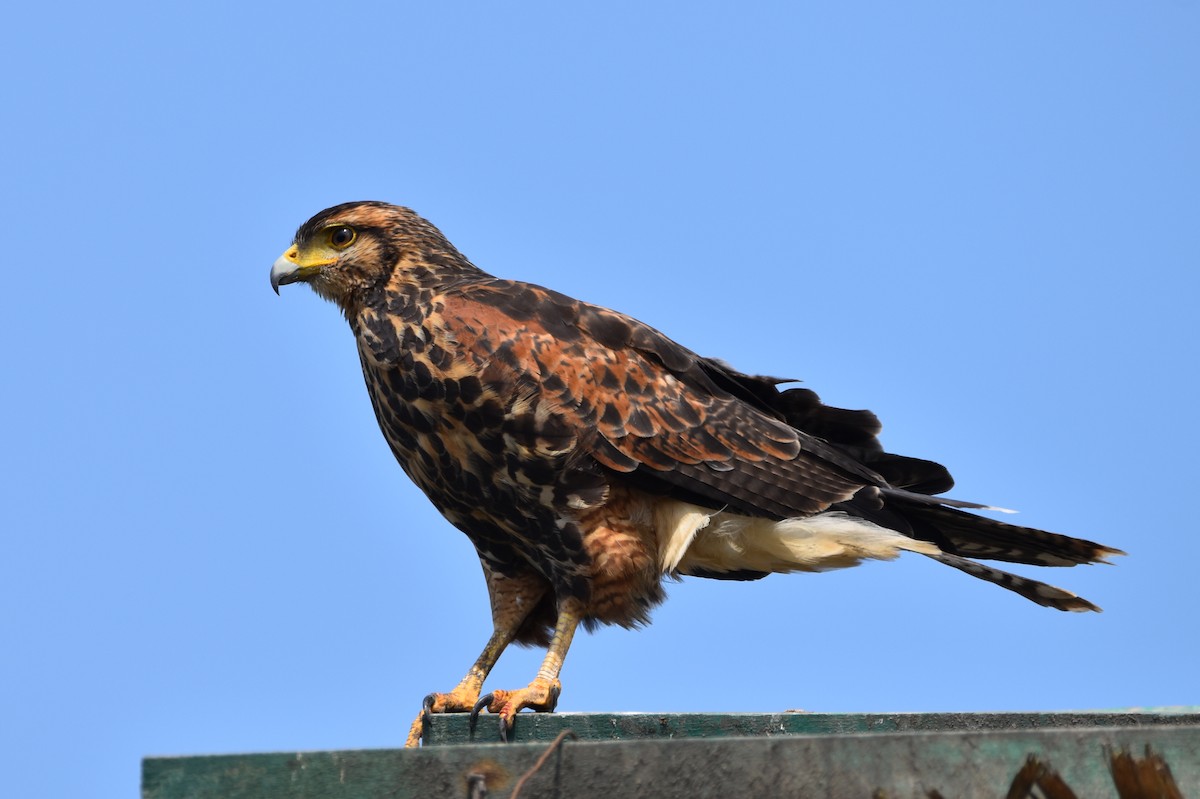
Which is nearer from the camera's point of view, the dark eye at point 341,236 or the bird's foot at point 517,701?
the bird's foot at point 517,701

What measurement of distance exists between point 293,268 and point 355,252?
288mm

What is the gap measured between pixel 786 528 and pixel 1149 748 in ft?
9.80

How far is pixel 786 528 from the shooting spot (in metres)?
5.92

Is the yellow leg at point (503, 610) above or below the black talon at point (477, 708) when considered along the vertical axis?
above

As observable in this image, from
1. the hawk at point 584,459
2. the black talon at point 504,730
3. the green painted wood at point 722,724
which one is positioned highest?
the hawk at point 584,459

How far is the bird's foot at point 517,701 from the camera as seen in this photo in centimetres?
516

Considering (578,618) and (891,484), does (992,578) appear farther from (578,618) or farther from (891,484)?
(578,618)

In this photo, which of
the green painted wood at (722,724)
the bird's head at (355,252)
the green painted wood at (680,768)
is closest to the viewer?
the green painted wood at (680,768)

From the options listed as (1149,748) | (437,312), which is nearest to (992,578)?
(437,312)

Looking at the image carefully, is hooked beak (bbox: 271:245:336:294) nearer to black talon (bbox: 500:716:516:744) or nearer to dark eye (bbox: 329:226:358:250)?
Answer: dark eye (bbox: 329:226:358:250)

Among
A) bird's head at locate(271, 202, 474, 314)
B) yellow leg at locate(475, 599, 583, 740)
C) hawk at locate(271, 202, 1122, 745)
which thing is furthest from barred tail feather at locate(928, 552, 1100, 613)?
bird's head at locate(271, 202, 474, 314)

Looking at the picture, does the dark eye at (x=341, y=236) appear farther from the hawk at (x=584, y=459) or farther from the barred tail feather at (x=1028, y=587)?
the barred tail feather at (x=1028, y=587)

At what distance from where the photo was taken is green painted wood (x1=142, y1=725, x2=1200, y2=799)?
279 cm

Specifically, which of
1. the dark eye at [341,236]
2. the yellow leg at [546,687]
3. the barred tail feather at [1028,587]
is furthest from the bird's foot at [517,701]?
the dark eye at [341,236]
